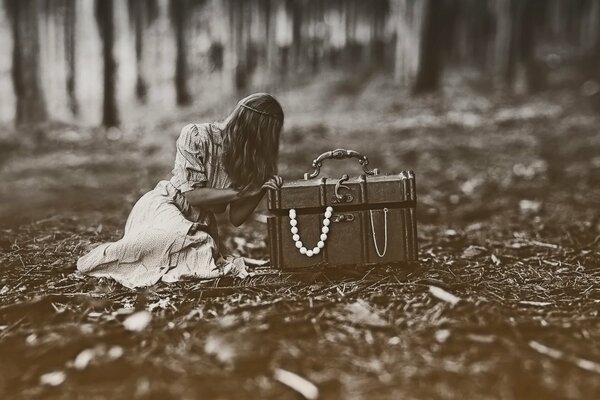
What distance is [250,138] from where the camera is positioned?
283cm

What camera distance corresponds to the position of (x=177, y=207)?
2.79 metres

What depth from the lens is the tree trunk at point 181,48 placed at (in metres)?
5.76

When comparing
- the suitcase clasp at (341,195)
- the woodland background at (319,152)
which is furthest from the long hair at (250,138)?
the woodland background at (319,152)

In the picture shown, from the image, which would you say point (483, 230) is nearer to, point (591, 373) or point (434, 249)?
point (434, 249)

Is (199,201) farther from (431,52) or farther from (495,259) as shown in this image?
(431,52)

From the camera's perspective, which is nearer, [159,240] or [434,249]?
[159,240]

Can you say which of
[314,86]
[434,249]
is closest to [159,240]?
[434,249]

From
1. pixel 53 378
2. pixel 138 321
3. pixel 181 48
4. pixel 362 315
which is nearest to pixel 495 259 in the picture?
pixel 362 315

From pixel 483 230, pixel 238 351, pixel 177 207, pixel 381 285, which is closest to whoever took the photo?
pixel 238 351

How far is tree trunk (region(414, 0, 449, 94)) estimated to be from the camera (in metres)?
5.90

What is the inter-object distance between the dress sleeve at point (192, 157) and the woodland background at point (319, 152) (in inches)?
19.6

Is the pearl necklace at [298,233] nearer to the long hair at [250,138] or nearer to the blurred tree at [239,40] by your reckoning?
the long hair at [250,138]

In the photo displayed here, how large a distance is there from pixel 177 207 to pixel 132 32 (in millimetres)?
3704

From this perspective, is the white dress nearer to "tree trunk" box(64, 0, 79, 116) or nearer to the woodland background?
the woodland background
